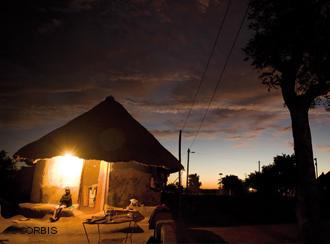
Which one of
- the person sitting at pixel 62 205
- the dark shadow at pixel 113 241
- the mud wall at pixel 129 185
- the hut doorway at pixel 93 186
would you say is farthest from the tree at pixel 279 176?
the dark shadow at pixel 113 241

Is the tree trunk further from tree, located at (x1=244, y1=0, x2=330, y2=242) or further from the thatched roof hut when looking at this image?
the thatched roof hut

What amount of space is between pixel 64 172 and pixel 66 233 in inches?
195

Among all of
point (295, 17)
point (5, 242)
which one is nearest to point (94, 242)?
point (5, 242)

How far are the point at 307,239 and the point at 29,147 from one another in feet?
38.3

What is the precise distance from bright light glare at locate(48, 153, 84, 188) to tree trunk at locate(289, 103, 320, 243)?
33.3 feet

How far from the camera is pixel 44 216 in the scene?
14.2 metres

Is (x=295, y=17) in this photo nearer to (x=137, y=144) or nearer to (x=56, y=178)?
(x=137, y=144)

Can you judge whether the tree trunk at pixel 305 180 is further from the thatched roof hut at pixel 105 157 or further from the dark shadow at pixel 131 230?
the thatched roof hut at pixel 105 157

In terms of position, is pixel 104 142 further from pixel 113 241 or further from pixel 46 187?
pixel 113 241

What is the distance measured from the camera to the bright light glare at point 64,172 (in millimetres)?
15805

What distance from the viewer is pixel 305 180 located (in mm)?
10500

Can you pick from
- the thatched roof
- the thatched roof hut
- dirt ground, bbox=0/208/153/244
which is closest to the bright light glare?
the thatched roof hut

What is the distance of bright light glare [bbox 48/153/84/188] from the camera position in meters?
15.8

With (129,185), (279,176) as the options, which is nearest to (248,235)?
(129,185)
